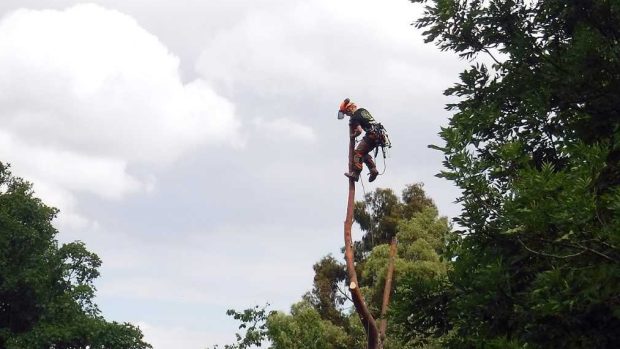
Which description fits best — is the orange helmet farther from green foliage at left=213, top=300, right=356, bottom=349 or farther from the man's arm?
green foliage at left=213, top=300, right=356, bottom=349

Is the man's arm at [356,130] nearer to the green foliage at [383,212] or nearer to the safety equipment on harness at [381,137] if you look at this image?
the safety equipment on harness at [381,137]

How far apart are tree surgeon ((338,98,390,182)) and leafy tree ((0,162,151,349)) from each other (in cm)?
3071

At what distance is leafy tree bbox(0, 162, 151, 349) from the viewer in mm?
40562

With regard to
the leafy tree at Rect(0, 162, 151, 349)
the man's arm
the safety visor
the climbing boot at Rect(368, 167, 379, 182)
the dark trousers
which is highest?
the leafy tree at Rect(0, 162, 151, 349)

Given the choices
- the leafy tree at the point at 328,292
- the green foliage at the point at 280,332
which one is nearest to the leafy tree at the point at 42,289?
the leafy tree at the point at 328,292

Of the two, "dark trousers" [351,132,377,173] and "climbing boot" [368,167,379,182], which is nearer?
"dark trousers" [351,132,377,173]

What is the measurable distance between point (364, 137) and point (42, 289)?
32.5m

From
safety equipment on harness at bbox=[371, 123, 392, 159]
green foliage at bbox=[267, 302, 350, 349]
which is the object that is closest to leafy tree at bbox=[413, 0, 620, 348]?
safety equipment on harness at bbox=[371, 123, 392, 159]

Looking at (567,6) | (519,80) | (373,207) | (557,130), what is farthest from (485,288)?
(373,207)

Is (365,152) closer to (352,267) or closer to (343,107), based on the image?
(343,107)

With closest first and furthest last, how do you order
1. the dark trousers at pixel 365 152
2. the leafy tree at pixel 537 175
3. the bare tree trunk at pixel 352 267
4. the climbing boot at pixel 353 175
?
1. the leafy tree at pixel 537 175
2. the bare tree trunk at pixel 352 267
3. the climbing boot at pixel 353 175
4. the dark trousers at pixel 365 152

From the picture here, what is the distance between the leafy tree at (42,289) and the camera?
40.6 m

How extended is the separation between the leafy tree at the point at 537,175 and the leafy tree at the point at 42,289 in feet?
106

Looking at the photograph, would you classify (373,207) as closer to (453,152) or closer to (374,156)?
(374,156)
